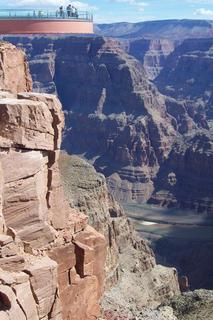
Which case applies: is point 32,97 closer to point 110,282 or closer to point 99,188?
point 110,282

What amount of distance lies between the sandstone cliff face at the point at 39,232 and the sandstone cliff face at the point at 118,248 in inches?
1851

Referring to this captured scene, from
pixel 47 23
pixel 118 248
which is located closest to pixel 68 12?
pixel 47 23

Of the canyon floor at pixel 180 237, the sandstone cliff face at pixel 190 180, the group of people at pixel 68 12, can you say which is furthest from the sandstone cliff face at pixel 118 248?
the sandstone cliff face at pixel 190 180

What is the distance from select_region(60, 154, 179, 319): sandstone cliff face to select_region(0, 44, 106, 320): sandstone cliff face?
47.0m

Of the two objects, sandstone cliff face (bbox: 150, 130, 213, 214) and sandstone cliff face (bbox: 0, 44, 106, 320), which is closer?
sandstone cliff face (bbox: 0, 44, 106, 320)

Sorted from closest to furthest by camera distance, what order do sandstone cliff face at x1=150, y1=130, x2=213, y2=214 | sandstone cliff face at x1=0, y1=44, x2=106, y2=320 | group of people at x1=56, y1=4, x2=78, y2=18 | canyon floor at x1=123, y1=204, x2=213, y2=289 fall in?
sandstone cliff face at x1=0, y1=44, x2=106, y2=320
group of people at x1=56, y1=4, x2=78, y2=18
canyon floor at x1=123, y1=204, x2=213, y2=289
sandstone cliff face at x1=150, y1=130, x2=213, y2=214

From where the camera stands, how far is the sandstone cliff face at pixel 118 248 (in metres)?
81.9

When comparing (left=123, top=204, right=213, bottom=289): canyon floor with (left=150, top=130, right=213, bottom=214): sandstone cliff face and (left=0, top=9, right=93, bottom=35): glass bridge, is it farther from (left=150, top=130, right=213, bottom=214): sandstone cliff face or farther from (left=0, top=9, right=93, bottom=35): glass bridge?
(left=0, top=9, right=93, bottom=35): glass bridge

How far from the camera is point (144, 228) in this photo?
14600cm

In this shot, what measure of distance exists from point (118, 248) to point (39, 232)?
67.7 m

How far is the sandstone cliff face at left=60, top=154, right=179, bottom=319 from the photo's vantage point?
269 feet

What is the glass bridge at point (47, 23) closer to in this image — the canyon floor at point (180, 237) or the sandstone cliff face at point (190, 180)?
the canyon floor at point (180, 237)

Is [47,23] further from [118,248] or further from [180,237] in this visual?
[180,237]

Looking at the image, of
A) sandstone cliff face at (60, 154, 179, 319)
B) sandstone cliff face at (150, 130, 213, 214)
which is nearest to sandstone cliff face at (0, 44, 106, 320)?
sandstone cliff face at (60, 154, 179, 319)
